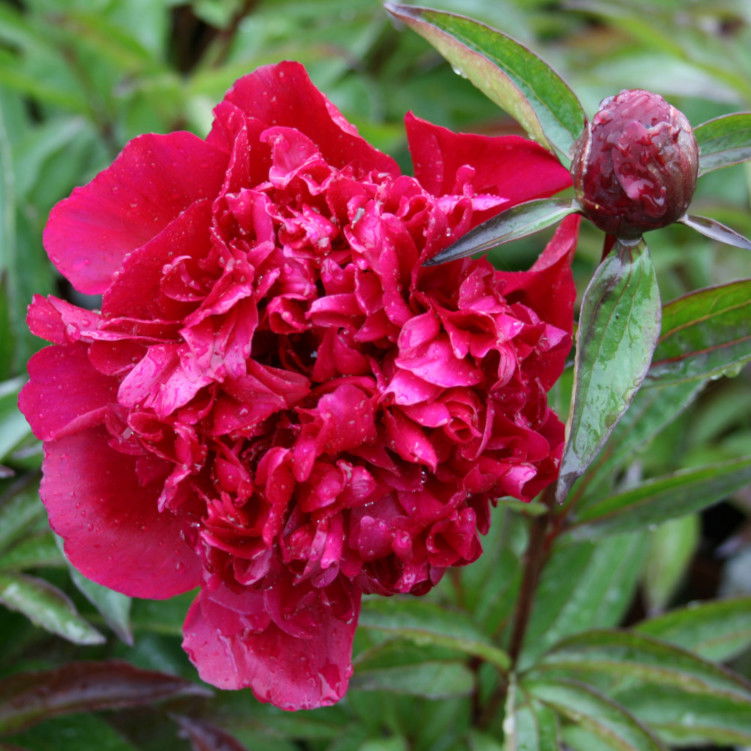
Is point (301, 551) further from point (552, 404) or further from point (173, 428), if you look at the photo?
point (552, 404)

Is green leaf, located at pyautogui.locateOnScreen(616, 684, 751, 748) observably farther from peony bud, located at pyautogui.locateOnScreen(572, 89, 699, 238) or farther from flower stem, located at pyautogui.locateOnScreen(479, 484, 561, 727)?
peony bud, located at pyautogui.locateOnScreen(572, 89, 699, 238)

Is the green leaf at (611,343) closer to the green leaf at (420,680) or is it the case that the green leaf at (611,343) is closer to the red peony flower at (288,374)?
the red peony flower at (288,374)

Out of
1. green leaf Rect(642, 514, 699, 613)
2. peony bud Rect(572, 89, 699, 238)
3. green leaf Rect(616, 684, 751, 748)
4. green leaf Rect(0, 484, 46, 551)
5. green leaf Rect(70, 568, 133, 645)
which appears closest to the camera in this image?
peony bud Rect(572, 89, 699, 238)

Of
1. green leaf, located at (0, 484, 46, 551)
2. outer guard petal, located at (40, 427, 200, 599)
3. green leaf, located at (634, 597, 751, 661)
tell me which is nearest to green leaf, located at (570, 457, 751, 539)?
green leaf, located at (634, 597, 751, 661)

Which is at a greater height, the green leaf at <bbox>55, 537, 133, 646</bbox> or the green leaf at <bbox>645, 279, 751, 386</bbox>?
the green leaf at <bbox>645, 279, 751, 386</bbox>

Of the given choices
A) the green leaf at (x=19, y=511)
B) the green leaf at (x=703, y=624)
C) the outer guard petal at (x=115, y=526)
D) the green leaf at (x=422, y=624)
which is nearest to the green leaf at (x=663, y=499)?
the green leaf at (x=422, y=624)

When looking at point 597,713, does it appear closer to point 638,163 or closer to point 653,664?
point 653,664

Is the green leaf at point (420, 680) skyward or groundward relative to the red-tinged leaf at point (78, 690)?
groundward
